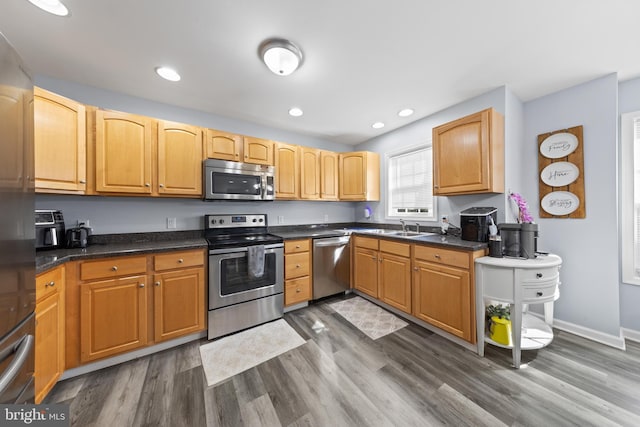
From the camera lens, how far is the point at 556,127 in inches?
93.1

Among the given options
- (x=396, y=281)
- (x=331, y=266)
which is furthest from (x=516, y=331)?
(x=331, y=266)

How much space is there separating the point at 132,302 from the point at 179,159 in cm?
145

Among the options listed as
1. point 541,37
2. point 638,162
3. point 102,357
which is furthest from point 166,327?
point 638,162

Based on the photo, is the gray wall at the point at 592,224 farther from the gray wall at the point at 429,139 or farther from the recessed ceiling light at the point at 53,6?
the recessed ceiling light at the point at 53,6

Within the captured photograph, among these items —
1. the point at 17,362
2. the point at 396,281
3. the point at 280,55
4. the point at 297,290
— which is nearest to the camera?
the point at 17,362

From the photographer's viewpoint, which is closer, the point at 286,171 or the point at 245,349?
the point at 245,349

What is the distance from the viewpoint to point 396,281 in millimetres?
2637

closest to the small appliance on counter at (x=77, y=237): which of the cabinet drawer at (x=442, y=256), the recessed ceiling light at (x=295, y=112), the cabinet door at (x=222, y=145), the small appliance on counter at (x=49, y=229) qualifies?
the small appliance on counter at (x=49, y=229)

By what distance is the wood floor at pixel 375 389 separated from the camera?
1375 millimetres

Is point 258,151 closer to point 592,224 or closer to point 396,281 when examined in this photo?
point 396,281

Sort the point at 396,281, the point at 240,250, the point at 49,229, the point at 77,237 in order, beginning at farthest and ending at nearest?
the point at 396,281
the point at 240,250
the point at 77,237
the point at 49,229

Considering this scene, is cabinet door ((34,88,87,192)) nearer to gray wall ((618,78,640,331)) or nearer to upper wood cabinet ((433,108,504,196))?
upper wood cabinet ((433,108,504,196))

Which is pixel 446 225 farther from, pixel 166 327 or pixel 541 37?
pixel 166 327

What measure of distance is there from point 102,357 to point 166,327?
1.45ft
